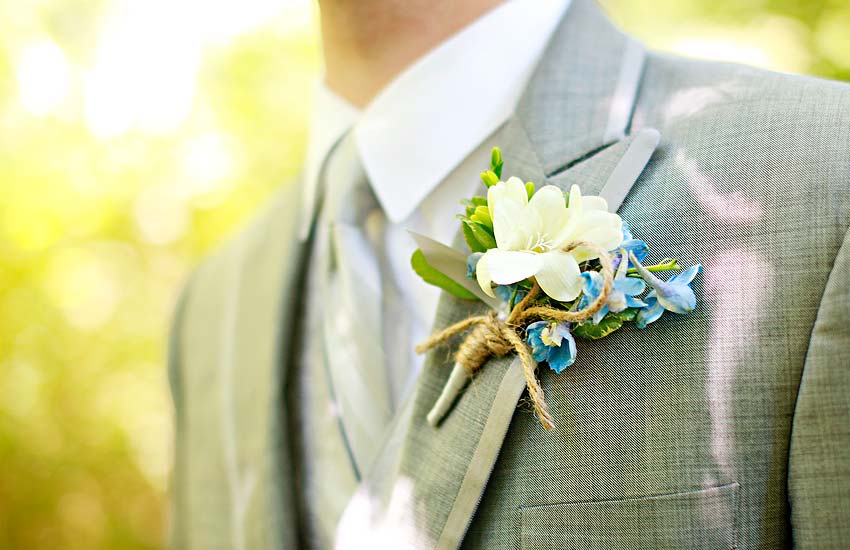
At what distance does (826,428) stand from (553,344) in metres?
0.28

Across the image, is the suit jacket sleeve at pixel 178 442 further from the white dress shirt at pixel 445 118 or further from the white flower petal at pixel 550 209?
the white flower petal at pixel 550 209

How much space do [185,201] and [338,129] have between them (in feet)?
7.10

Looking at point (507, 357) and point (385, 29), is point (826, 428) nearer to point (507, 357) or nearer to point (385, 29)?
point (507, 357)

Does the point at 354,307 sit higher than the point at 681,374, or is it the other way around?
the point at 681,374

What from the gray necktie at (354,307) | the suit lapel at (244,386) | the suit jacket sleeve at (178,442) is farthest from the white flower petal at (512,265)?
the suit jacket sleeve at (178,442)

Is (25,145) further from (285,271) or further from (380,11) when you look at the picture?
(380,11)

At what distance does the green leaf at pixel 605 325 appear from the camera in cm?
79

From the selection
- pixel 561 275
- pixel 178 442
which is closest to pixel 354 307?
pixel 561 275

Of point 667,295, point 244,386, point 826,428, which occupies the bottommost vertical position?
point 244,386

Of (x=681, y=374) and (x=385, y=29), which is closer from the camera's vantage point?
(x=681, y=374)

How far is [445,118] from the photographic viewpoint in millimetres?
1120

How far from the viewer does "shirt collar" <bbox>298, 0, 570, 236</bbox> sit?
43.3 inches

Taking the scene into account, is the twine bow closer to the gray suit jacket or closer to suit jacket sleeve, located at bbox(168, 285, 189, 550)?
the gray suit jacket

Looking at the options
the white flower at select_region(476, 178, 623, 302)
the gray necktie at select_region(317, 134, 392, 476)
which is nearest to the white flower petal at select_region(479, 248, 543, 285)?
the white flower at select_region(476, 178, 623, 302)
